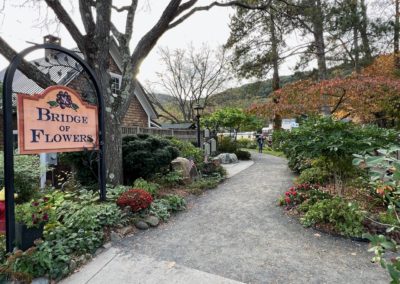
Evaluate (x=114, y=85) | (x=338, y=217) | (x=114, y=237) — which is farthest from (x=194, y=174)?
(x=114, y=85)

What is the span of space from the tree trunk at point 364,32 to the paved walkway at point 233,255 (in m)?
7.41

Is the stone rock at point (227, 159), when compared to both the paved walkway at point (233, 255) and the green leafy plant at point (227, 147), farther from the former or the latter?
the paved walkway at point (233, 255)

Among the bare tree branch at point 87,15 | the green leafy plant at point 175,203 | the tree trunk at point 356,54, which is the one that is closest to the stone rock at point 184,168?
the green leafy plant at point 175,203

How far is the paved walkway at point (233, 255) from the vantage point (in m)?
2.76

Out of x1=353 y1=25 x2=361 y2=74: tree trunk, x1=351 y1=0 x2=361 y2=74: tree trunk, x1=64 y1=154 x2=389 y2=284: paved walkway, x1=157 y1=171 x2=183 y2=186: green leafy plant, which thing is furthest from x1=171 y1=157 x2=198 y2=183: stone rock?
x1=353 y1=25 x2=361 y2=74: tree trunk

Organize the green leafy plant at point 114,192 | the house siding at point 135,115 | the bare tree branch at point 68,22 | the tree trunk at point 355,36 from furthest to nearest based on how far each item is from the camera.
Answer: the house siding at point 135,115, the tree trunk at point 355,36, the bare tree branch at point 68,22, the green leafy plant at point 114,192

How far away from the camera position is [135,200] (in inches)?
173

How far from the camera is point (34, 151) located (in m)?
3.17

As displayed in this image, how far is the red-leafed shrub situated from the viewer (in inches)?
172

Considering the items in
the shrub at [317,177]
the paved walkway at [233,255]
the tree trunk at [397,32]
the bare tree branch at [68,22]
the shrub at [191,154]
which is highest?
the tree trunk at [397,32]

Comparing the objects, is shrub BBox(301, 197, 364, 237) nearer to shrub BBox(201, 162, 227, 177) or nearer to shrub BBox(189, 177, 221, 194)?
shrub BBox(189, 177, 221, 194)

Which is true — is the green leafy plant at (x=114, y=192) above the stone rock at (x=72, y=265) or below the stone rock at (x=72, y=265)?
above

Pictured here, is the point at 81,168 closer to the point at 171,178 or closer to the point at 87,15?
the point at 171,178

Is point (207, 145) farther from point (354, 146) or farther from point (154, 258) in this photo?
point (154, 258)
